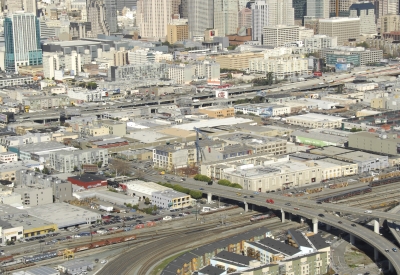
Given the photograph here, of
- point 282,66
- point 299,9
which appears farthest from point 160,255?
point 299,9

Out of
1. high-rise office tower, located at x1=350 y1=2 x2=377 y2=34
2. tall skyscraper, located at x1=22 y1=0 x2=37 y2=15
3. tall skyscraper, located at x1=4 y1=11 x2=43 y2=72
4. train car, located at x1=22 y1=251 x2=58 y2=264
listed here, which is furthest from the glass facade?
train car, located at x1=22 y1=251 x2=58 y2=264

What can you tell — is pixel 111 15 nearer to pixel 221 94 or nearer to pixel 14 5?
pixel 14 5

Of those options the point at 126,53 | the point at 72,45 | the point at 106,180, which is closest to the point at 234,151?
the point at 106,180

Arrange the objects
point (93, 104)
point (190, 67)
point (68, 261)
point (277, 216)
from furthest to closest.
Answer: point (190, 67) → point (93, 104) → point (277, 216) → point (68, 261)

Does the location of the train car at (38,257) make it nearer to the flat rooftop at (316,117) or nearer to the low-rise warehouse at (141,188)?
the low-rise warehouse at (141,188)

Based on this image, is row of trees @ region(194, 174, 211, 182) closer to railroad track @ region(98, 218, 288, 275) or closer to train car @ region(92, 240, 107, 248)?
railroad track @ region(98, 218, 288, 275)

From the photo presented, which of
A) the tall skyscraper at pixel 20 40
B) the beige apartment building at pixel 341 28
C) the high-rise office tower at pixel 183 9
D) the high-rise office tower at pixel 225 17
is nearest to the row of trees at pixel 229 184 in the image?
the tall skyscraper at pixel 20 40

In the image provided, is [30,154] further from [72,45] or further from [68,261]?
[72,45]

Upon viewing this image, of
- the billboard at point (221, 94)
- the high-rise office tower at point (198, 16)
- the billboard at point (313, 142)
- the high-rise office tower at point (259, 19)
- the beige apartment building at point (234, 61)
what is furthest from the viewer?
the high-rise office tower at point (198, 16)
